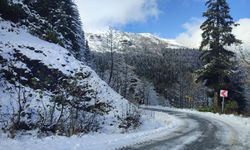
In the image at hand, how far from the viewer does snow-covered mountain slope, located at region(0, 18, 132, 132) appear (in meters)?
20.1

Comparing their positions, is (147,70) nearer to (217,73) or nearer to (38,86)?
(217,73)

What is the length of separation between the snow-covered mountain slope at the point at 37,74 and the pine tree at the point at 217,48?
16.1m

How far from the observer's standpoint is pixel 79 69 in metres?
26.8

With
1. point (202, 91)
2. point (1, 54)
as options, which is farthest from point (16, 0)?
point (202, 91)

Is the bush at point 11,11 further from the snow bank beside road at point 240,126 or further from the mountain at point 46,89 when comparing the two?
the snow bank beside road at point 240,126

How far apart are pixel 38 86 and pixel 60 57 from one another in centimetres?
510

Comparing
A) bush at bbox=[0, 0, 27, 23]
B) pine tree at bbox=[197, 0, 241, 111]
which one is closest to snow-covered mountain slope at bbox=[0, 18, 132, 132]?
bush at bbox=[0, 0, 27, 23]

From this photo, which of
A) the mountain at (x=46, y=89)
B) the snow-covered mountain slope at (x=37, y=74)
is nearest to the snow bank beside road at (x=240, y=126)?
the mountain at (x=46, y=89)

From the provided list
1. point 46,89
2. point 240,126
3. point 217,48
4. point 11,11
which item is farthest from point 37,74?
point 217,48

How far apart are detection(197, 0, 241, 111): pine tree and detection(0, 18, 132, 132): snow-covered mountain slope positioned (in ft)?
52.7

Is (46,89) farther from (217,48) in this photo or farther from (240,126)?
(217,48)

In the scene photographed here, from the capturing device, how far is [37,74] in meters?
23.0

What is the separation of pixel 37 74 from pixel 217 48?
24.3 meters

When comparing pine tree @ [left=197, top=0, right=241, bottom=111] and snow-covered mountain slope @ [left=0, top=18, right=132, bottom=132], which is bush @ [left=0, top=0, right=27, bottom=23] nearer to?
snow-covered mountain slope @ [left=0, top=18, right=132, bottom=132]
